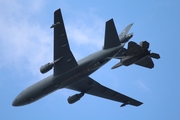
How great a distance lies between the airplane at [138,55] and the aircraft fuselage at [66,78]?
5.74ft

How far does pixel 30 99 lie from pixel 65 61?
22.1ft

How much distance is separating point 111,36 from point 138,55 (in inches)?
150

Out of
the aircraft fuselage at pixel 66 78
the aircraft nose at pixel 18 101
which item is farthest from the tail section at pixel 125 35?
the aircraft nose at pixel 18 101

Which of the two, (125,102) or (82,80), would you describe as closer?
(82,80)

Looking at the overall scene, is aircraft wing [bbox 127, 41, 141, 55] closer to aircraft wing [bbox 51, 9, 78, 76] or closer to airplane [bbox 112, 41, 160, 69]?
airplane [bbox 112, 41, 160, 69]

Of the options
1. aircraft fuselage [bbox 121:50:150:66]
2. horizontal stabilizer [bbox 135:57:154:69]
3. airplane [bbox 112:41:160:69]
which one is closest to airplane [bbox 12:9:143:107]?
aircraft fuselage [bbox 121:50:150:66]

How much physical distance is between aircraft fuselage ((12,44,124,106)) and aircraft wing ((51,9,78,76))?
0.72m

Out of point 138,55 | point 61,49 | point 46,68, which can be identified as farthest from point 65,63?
point 138,55

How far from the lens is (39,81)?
39562mm

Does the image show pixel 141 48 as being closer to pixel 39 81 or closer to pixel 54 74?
pixel 54 74

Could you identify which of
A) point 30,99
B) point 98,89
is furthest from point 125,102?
point 30,99

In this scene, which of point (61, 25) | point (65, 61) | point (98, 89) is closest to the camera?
point (61, 25)

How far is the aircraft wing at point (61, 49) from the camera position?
3438cm

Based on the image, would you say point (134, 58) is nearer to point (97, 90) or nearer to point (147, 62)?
point (147, 62)
